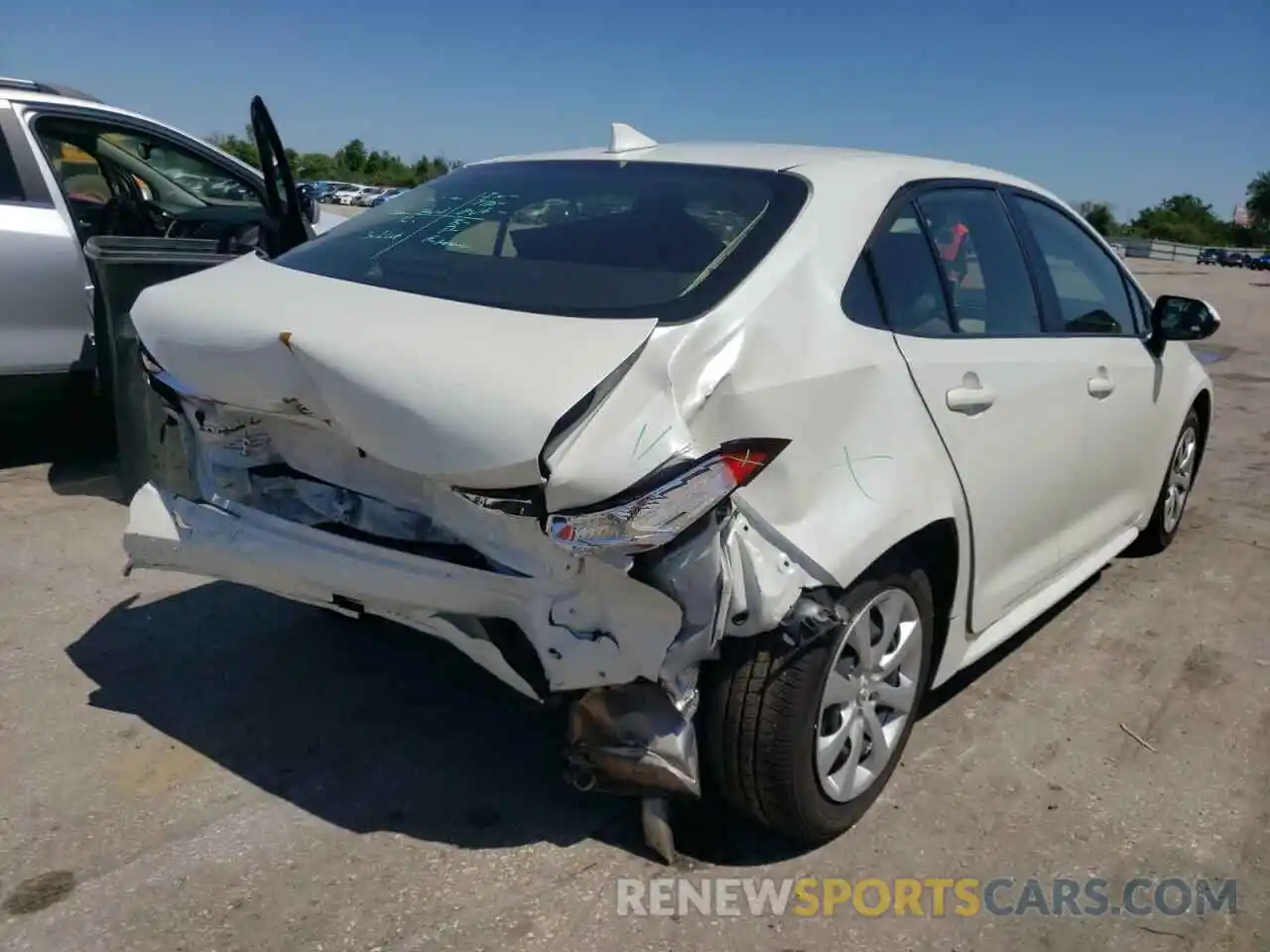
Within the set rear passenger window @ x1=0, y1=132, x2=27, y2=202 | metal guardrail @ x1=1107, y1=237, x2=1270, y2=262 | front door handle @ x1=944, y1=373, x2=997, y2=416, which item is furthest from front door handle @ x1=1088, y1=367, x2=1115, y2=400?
metal guardrail @ x1=1107, y1=237, x2=1270, y2=262

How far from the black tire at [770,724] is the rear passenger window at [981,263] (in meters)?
0.98

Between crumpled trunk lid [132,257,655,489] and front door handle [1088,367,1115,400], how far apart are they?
6.67 feet

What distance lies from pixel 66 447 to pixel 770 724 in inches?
201

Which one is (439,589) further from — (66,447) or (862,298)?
(66,447)

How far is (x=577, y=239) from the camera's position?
3010 mm

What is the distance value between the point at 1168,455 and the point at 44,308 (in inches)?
204

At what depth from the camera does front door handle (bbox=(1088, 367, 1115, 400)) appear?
12.5 ft

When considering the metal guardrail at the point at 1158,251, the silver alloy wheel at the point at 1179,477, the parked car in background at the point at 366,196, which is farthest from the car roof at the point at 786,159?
the metal guardrail at the point at 1158,251

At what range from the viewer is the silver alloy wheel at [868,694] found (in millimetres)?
2764

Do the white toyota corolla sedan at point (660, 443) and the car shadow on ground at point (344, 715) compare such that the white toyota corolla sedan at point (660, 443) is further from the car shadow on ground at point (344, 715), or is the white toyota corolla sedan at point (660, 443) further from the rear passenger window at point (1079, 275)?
the car shadow on ground at point (344, 715)

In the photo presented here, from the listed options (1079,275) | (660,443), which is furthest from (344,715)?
(1079,275)

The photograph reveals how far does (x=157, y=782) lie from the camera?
9.96 feet

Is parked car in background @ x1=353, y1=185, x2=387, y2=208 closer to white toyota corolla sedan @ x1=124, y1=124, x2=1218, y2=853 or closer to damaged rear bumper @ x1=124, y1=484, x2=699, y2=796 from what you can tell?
white toyota corolla sedan @ x1=124, y1=124, x2=1218, y2=853

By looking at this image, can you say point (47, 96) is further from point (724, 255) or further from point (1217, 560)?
point (1217, 560)
